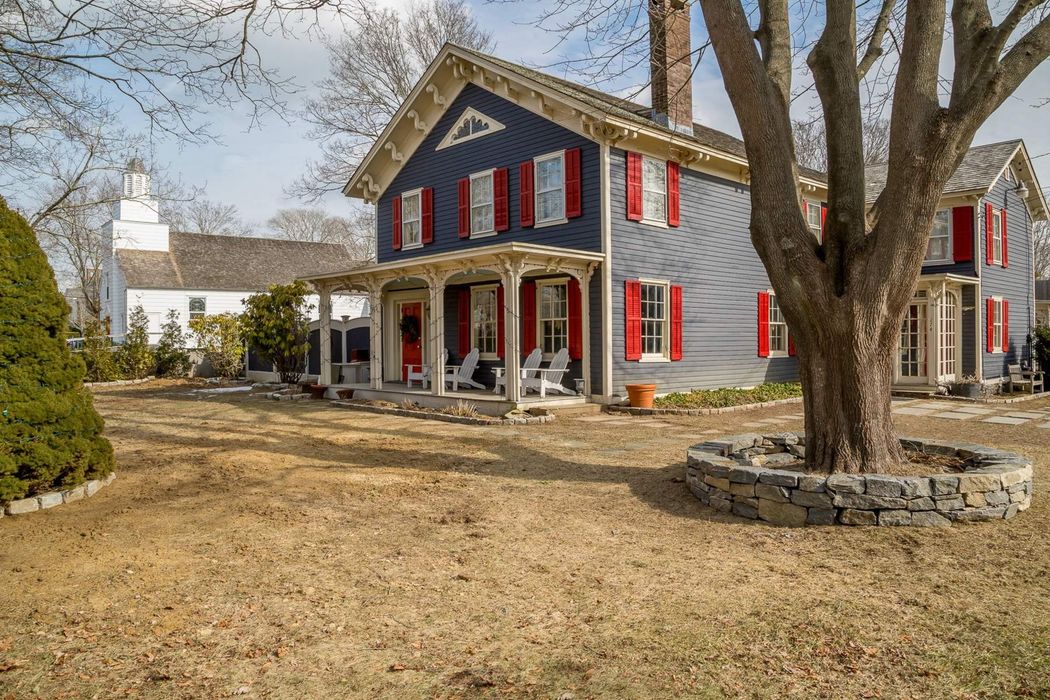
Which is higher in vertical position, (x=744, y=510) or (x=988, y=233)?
(x=988, y=233)

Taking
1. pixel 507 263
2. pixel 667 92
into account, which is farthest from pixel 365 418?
pixel 667 92

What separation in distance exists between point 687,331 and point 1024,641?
444 inches

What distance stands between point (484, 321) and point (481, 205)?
2517mm

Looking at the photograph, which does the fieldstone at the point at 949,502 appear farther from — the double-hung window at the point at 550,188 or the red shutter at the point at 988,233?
the red shutter at the point at 988,233

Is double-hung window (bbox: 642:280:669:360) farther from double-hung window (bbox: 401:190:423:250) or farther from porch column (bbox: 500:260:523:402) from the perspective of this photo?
double-hung window (bbox: 401:190:423:250)

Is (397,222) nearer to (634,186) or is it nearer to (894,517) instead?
(634,186)

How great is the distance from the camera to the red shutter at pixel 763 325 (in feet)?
52.5

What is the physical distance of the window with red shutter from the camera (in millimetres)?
13859

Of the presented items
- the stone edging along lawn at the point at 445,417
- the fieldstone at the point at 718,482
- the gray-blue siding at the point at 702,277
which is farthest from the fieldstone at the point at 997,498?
the gray-blue siding at the point at 702,277

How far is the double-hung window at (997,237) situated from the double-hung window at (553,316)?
1182 centimetres

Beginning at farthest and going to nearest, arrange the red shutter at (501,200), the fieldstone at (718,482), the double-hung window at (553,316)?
the red shutter at (501,200) < the double-hung window at (553,316) < the fieldstone at (718,482)

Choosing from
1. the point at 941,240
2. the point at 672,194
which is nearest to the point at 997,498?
the point at 672,194

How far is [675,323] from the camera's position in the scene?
13891 mm

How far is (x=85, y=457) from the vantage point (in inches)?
234
